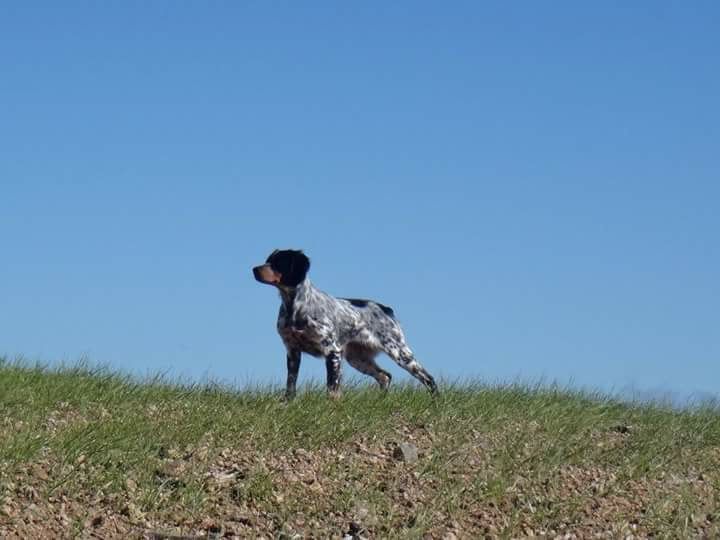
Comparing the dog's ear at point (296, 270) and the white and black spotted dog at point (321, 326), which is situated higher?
the dog's ear at point (296, 270)

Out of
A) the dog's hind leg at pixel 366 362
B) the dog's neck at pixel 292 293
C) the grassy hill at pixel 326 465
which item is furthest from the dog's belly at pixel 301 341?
the dog's hind leg at pixel 366 362

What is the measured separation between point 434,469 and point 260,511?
6.87 feet

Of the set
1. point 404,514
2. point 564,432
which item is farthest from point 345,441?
point 564,432

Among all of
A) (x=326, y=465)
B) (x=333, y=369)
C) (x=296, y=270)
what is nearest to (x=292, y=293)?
(x=296, y=270)

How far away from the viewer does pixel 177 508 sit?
10.6 m

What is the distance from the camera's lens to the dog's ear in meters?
15.5

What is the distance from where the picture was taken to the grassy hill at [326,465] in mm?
10539

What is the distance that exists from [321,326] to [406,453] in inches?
148

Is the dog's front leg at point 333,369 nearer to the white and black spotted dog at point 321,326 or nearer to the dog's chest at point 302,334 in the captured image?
the white and black spotted dog at point 321,326

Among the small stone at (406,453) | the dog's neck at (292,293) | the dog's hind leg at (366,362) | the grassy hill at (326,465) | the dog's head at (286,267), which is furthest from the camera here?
the dog's hind leg at (366,362)

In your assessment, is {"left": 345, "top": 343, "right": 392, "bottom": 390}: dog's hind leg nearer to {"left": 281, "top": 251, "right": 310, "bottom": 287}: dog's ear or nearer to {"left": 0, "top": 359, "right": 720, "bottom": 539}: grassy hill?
{"left": 0, "top": 359, "right": 720, "bottom": 539}: grassy hill

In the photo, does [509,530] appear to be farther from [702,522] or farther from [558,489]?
[702,522]

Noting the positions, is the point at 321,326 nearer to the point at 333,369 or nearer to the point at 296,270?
the point at 333,369

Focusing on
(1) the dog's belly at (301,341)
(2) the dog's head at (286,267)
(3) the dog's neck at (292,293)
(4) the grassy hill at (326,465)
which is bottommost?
(4) the grassy hill at (326,465)
